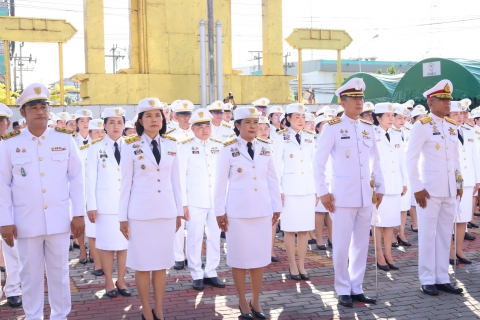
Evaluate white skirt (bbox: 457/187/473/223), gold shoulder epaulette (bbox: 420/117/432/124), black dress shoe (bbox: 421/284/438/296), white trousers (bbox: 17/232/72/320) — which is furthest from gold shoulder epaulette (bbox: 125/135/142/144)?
white skirt (bbox: 457/187/473/223)

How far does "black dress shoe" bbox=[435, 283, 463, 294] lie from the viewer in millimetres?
6809

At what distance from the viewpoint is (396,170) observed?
8.56 metres

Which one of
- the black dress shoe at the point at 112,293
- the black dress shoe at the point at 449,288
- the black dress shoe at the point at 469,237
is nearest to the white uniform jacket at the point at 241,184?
the black dress shoe at the point at 112,293

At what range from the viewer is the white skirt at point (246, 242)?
5.97 m

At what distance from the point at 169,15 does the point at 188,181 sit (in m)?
12.6

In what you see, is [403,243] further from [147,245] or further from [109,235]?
[147,245]

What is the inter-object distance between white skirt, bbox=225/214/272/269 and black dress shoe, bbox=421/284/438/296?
2.06m

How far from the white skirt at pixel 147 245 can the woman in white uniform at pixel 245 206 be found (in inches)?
25.5

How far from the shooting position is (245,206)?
5969 mm

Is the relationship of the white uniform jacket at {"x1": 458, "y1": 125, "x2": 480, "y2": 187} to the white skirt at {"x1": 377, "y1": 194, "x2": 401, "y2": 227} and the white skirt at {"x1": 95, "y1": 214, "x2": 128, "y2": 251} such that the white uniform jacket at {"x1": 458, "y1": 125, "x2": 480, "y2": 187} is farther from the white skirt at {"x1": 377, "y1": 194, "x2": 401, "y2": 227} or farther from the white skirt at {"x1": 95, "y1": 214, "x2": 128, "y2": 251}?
the white skirt at {"x1": 95, "y1": 214, "x2": 128, "y2": 251}

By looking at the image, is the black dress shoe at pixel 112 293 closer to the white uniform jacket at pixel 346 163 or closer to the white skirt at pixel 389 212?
the white uniform jacket at pixel 346 163

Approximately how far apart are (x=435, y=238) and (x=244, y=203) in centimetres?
250

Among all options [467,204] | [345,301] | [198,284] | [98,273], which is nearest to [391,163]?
[467,204]

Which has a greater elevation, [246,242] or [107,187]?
[107,187]
